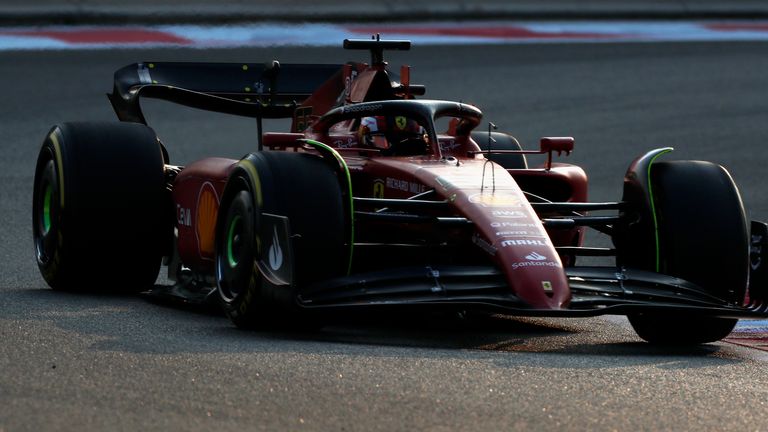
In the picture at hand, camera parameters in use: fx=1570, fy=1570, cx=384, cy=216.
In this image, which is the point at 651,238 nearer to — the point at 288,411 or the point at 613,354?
the point at 613,354

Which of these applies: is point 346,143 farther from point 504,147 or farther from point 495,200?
point 504,147

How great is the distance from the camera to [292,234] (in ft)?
23.0

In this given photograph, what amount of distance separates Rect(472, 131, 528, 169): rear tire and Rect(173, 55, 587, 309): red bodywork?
0.79 metres

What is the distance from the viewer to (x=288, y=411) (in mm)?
5105

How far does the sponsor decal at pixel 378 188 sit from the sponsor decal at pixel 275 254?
3.73 ft

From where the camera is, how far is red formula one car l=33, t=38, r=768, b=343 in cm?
690

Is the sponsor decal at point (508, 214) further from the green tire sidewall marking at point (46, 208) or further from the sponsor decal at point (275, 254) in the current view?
the green tire sidewall marking at point (46, 208)

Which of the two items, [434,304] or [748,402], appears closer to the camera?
[748,402]

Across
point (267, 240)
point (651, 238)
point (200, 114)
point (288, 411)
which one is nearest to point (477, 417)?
point (288, 411)

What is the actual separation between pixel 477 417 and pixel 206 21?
607 inches

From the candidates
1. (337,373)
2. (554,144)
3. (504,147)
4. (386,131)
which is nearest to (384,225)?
(386,131)

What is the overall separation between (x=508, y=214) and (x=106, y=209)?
2.68m

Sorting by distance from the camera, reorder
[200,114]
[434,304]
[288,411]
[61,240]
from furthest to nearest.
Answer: [200,114] → [61,240] → [434,304] → [288,411]

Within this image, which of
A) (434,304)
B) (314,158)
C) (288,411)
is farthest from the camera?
(314,158)
